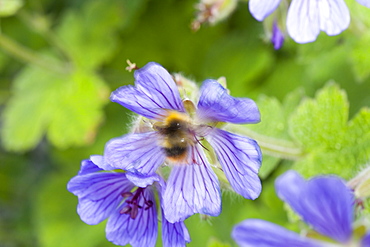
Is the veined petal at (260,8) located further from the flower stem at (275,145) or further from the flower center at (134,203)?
the flower center at (134,203)

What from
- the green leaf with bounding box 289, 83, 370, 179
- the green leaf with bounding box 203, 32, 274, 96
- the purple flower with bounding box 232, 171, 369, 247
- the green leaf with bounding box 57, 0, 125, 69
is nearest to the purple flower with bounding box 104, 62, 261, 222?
the purple flower with bounding box 232, 171, 369, 247

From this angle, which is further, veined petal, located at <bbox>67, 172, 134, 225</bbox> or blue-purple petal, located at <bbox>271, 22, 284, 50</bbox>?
blue-purple petal, located at <bbox>271, 22, 284, 50</bbox>

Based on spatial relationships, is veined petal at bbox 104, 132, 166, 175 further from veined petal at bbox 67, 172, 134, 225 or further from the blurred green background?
the blurred green background

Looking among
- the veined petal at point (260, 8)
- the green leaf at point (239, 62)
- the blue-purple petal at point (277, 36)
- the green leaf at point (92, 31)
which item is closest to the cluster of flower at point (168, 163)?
the veined petal at point (260, 8)

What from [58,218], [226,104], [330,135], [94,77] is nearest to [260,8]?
[226,104]

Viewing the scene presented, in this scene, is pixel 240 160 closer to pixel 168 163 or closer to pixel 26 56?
pixel 168 163

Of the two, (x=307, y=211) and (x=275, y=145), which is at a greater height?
(x=275, y=145)
